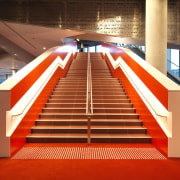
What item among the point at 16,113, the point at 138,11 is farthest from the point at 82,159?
the point at 138,11

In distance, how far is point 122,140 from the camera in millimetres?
4051

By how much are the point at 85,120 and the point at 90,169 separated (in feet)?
6.12

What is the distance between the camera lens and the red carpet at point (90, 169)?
2.60 metres

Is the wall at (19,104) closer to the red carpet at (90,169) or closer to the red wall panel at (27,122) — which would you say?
the red wall panel at (27,122)

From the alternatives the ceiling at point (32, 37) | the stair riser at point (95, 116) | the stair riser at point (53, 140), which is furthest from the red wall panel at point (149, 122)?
the ceiling at point (32, 37)

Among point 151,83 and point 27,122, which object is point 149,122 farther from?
point 27,122

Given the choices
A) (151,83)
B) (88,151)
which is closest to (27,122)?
(88,151)

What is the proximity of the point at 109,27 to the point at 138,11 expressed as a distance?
1.32 meters

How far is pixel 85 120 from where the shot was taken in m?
4.64

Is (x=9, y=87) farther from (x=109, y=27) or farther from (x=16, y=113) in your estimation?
(x=109, y=27)

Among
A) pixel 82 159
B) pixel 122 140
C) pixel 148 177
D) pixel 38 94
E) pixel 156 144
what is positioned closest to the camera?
pixel 148 177

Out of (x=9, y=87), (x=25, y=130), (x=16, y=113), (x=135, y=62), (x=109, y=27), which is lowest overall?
(x=25, y=130)

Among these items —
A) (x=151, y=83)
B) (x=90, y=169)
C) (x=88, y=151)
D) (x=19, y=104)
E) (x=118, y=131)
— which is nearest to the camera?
(x=90, y=169)

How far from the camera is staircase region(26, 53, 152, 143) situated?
159 inches
